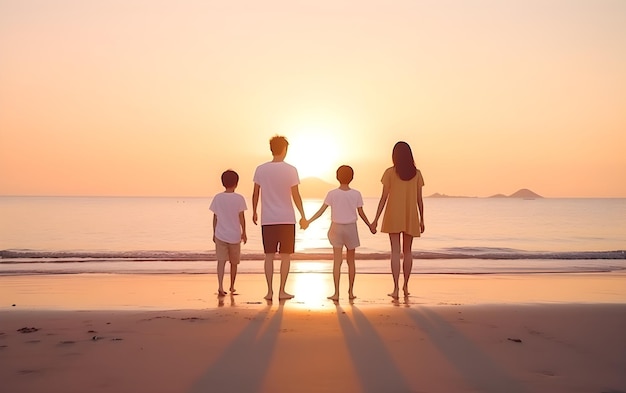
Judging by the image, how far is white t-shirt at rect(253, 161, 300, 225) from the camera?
9039mm

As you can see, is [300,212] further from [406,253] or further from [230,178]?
[406,253]

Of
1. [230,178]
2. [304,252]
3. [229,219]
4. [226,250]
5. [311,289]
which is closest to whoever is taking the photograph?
[230,178]

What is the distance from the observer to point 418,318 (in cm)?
726

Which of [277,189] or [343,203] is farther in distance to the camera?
[343,203]

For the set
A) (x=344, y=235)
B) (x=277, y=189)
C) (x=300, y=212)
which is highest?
(x=277, y=189)

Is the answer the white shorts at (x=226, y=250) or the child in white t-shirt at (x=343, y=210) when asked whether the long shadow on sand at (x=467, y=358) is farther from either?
the white shorts at (x=226, y=250)

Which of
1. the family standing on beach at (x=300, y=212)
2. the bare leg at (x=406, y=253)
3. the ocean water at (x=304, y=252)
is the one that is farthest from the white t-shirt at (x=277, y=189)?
the ocean water at (x=304, y=252)

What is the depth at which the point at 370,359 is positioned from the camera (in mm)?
5371

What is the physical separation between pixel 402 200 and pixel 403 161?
587 millimetres

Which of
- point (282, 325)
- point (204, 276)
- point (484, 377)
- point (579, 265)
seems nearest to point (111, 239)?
point (204, 276)

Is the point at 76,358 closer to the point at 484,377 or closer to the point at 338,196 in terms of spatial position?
the point at 484,377

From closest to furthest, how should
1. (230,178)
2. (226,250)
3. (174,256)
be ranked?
(230,178)
(226,250)
(174,256)

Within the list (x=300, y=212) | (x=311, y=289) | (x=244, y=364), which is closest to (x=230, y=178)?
(x=300, y=212)

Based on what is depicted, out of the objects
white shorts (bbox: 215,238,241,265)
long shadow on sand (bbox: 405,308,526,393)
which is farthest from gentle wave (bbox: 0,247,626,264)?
long shadow on sand (bbox: 405,308,526,393)
